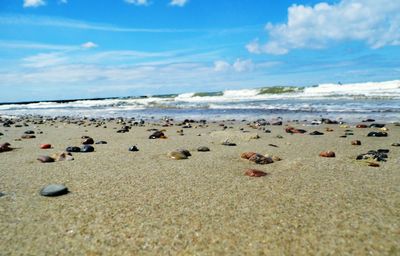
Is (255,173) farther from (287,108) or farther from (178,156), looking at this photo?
(287,108)

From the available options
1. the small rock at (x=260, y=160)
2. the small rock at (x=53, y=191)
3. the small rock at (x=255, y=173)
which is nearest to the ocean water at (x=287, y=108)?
the small rock at (x=260, y=160)

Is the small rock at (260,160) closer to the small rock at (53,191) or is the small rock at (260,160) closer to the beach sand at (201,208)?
the beach sand at (201,208)

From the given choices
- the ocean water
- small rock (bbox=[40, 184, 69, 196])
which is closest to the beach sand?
small rock (bbox=[40, 184, 69, 196])

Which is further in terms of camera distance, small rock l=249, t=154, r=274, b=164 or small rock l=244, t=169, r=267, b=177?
small rock l=249, t=154, r=274, b=164

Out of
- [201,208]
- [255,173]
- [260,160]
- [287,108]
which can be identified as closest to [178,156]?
[260,160]

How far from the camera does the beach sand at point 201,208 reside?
2.21 meters

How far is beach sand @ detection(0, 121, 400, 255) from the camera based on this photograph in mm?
2215

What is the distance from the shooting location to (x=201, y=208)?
2.85 meters

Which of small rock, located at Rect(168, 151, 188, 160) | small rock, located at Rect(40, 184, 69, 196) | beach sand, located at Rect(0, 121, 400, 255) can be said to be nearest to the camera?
beach sand, located at Rect(0, 121, 400, 255)

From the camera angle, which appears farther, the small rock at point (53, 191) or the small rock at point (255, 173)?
the small rock at point (255, 173)

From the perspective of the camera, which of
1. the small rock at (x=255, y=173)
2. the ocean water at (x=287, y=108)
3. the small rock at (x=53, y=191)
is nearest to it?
the small rock at (x=53, y=191)

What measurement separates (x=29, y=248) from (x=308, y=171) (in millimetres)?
2881

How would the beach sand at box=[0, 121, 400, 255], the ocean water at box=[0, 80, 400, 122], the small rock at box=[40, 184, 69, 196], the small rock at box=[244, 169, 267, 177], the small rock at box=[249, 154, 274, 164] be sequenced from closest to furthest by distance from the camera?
the beach sand at box=[0, 121, 400, 255] < the small rock at box=[40, 184, 69, 196] < the small rock at box=[244, 169, 267, 177] < the small rock at box=[249, 154, 274, 164] < the ocean water at box=[0, 80, 400, 122]

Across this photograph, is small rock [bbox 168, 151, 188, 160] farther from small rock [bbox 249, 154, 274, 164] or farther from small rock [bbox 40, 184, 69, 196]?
small rock [bbox 40, 184, 69, 196]
